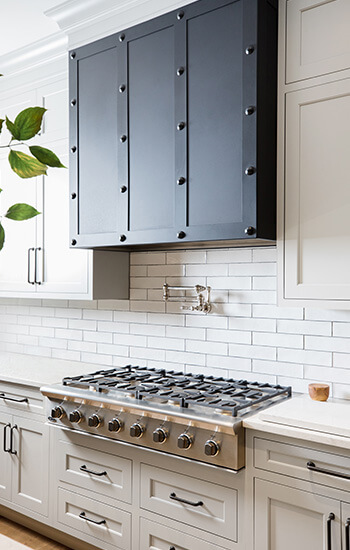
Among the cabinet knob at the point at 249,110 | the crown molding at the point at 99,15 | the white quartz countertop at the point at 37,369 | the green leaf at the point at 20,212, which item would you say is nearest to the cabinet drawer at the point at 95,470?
the white quartz countertop at the point at 37,369

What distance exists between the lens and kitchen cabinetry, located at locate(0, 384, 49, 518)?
2764 mm

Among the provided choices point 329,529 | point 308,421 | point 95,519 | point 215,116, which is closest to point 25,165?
point 308,421

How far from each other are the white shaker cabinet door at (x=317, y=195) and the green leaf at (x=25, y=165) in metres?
1.74

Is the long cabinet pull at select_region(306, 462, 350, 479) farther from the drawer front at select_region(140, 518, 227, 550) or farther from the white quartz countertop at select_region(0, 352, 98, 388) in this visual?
the white quartz countertop at select_region(0, 352, 98, 388)

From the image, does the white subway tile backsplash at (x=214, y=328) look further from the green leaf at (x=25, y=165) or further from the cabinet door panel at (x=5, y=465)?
the green leaf at (x=25, y=165)

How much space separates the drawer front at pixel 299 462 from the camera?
1.76 metres

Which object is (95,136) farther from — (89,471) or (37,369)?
(89,471)

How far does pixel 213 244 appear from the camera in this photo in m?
2.63

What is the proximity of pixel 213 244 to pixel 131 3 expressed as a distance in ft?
4.52

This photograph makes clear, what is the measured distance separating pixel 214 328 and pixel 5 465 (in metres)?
1.51

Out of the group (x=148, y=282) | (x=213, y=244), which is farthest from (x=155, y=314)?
(x=213, y=244)

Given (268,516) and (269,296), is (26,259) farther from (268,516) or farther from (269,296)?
(268,516)

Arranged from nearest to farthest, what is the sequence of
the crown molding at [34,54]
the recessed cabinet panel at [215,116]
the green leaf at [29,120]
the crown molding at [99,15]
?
the green leaf at [29,120] → the recessed cabinet panel at [215,116] → the crown molding at [99,15] → the crown molding at [34,54]

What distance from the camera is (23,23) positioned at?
3035 millimetres
